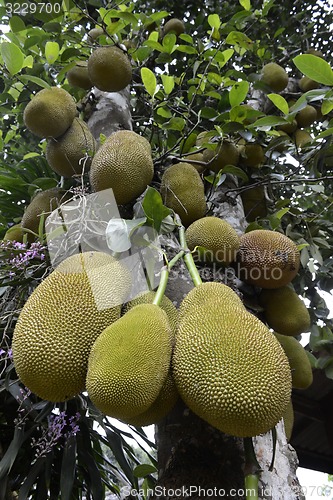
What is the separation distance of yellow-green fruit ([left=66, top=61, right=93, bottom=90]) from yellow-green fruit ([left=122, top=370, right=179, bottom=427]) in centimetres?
137

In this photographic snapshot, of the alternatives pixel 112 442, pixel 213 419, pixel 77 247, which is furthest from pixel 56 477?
pixel 213 419

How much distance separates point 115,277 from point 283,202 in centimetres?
92

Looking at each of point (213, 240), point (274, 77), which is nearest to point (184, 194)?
point (213, 240)

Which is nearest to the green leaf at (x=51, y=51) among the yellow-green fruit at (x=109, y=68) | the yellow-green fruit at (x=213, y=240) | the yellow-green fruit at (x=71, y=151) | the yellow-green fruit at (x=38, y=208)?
the yellow-green fruit at (x=109, y=68)

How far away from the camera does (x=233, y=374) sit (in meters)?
0.60

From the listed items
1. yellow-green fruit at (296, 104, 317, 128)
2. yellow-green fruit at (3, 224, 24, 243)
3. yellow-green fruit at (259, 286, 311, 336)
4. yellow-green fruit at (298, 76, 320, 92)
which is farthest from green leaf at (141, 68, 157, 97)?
yellow-green fruit at (298, 76, 320, 92)

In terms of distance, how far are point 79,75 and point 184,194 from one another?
79cm

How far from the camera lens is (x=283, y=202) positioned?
159 centimetres

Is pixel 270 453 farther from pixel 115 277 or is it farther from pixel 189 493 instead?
pixel 115 277

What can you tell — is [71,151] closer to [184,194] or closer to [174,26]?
[184,194]

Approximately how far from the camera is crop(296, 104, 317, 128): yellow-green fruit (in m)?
2.18

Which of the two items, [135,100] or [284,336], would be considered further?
[135,100]

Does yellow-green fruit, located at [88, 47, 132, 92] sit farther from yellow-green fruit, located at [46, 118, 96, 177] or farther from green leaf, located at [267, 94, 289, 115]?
green leaf, located at [267, 94, 289, 115]

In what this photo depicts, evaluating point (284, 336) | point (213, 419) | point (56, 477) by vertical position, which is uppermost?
point (213, 419)
